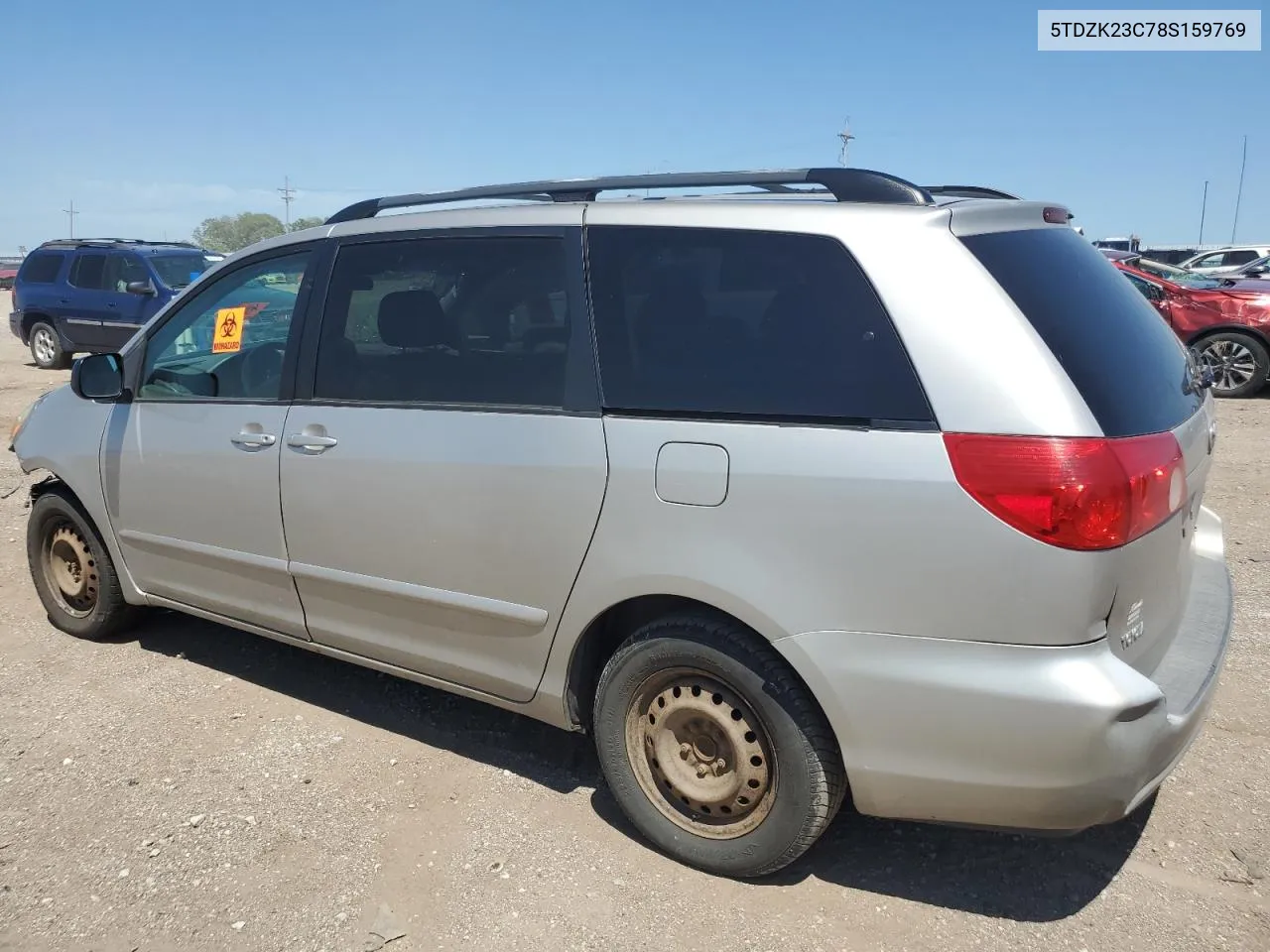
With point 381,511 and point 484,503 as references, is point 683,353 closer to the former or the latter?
point 484,503

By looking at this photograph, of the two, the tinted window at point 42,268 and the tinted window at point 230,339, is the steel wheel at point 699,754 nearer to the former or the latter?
the tinted window at point 230,339

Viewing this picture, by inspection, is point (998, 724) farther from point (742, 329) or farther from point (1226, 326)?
point (1226, 326)

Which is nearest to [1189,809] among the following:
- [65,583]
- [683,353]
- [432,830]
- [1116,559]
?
[1116,559]

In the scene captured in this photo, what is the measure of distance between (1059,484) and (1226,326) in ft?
35.0

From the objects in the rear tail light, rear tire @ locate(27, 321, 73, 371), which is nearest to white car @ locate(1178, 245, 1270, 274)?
rear tire @ locate(27, 321, 73, 371)

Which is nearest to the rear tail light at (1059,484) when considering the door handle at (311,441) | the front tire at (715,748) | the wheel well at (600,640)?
the front tire at (715,748)

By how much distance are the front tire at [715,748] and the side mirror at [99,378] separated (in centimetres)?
245

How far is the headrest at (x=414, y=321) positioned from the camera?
3244 mm

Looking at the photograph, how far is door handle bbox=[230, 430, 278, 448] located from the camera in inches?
139

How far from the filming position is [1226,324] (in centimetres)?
1112

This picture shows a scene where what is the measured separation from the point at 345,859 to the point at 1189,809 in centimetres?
255

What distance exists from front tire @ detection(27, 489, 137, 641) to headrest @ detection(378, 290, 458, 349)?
6.30 ft

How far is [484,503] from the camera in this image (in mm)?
3000

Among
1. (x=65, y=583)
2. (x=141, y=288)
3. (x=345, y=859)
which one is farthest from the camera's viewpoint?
(x=141, y=288)
